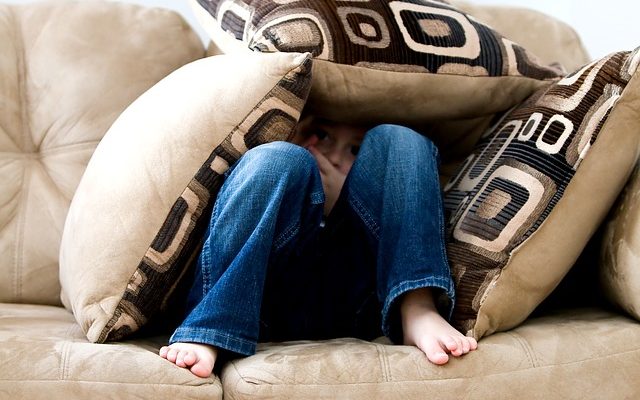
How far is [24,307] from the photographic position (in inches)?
49.7

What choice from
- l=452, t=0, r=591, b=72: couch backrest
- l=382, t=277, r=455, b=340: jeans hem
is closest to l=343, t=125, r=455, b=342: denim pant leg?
l=382, t=277, r=455, b=340: jeans hem

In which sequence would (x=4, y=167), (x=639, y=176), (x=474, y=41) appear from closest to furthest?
(x=639, y=176) → (x=474, y=41) → (x=4, y=167)

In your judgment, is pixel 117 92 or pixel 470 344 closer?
pixel 470 344

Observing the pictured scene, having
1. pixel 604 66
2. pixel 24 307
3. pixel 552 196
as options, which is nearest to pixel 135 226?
pixel 24 307

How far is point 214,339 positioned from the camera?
0.93 metres

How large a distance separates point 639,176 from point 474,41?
1.01 feet

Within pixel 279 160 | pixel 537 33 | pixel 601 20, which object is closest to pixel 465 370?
pixel 279 160

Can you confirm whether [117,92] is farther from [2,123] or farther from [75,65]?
[2,123]

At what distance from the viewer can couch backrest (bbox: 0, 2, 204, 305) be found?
133cm

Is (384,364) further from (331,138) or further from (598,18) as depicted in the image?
(598,18)

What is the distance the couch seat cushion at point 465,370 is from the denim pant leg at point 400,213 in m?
0.08

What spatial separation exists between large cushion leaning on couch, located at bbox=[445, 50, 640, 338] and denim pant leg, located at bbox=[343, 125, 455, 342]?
38 mm

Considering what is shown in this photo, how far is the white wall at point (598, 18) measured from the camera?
1.57 m

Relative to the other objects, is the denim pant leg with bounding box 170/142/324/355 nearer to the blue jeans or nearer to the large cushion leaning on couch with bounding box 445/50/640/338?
the blue jeans
